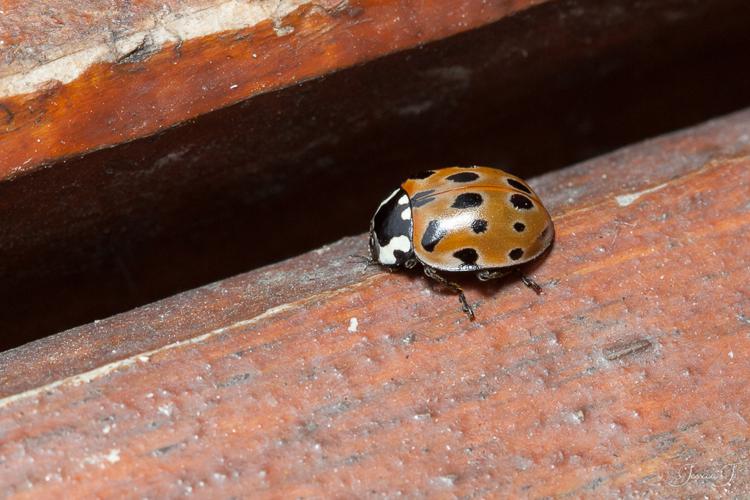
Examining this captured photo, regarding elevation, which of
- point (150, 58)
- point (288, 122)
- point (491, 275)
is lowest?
point (491, 275)

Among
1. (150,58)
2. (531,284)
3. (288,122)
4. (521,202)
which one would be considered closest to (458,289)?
(531,284)

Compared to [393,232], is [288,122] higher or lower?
higher

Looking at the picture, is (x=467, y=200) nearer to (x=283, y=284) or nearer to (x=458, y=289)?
(x=458, y=289)

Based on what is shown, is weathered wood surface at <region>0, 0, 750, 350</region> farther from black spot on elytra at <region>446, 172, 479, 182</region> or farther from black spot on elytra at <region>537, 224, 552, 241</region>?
black spot on elytra at <region>537, 224, 552, 241</region>

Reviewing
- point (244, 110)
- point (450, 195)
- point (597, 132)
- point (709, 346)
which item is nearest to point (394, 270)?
point (450, 195)

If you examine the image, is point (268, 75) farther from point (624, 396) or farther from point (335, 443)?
point (624, 396)

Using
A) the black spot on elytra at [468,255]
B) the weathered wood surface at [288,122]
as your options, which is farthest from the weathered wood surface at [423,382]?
the weathered wood surface at [288,122]
